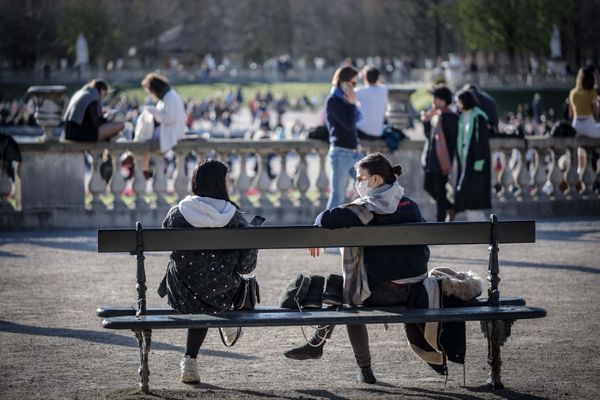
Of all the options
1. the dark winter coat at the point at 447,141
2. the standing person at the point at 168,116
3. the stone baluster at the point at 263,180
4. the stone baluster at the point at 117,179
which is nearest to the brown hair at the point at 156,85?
the standing person at the point at 168,116

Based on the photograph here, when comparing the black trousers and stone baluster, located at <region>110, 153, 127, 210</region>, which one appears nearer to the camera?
the black trousers

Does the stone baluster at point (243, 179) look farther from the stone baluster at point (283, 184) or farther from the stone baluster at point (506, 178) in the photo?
the stone baluster at point (506, 178)

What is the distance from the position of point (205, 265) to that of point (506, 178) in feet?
29.7

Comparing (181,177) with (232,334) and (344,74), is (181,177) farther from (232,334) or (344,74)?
(232,334)

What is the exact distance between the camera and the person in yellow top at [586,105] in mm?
16312

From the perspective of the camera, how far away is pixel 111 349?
8789 mm

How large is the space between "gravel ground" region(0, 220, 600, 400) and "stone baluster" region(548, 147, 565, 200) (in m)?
3.70

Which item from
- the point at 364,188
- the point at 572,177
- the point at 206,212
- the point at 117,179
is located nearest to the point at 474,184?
the point at 572,177

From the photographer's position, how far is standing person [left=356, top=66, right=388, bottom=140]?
1463cm

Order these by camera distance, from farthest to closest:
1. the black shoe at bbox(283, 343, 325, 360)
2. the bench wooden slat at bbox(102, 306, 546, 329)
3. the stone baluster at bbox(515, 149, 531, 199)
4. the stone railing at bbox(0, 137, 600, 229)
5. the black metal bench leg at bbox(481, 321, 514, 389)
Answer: the stone baluster at bbox(515, 149, 531, 199) < the stone railing at bbox(0, 137, 600, 229) < the black shoe at bbox(283, 343, 325, 360) < the black metal bench leg at bbox(481, 321, 514, 389) < the bench wooden slat at bbox(102, 306, 546, 329)

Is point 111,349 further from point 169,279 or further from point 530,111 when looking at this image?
point 530,111

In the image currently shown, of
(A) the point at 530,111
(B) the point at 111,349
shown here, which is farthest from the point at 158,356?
(A) the point at 530,111

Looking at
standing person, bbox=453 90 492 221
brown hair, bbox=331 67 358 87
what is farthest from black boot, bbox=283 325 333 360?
standing person, bbox=453 90 492 221

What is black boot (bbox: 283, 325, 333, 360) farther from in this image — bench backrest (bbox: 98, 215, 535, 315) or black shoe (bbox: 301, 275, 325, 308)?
bench backrest (bbox: 98, 215, 535, 315)
